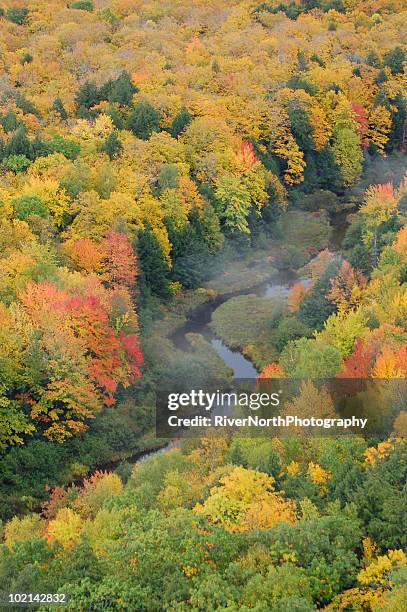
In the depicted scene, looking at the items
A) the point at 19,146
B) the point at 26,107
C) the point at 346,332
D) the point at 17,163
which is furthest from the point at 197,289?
the point at 26,107

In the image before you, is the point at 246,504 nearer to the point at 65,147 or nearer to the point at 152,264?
the point at 152,264

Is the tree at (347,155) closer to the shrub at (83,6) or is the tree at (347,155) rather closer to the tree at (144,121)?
the tree at (144,121)

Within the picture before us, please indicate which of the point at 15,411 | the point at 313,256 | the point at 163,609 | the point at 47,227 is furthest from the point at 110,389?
the point at 313,256

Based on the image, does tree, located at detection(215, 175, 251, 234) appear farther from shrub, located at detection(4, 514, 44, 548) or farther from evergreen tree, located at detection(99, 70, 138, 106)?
shrub, located at detection(4, 514, 44, 548)

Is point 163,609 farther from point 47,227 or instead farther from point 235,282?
point 235,282

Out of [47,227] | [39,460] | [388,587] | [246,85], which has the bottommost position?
[39,460]
